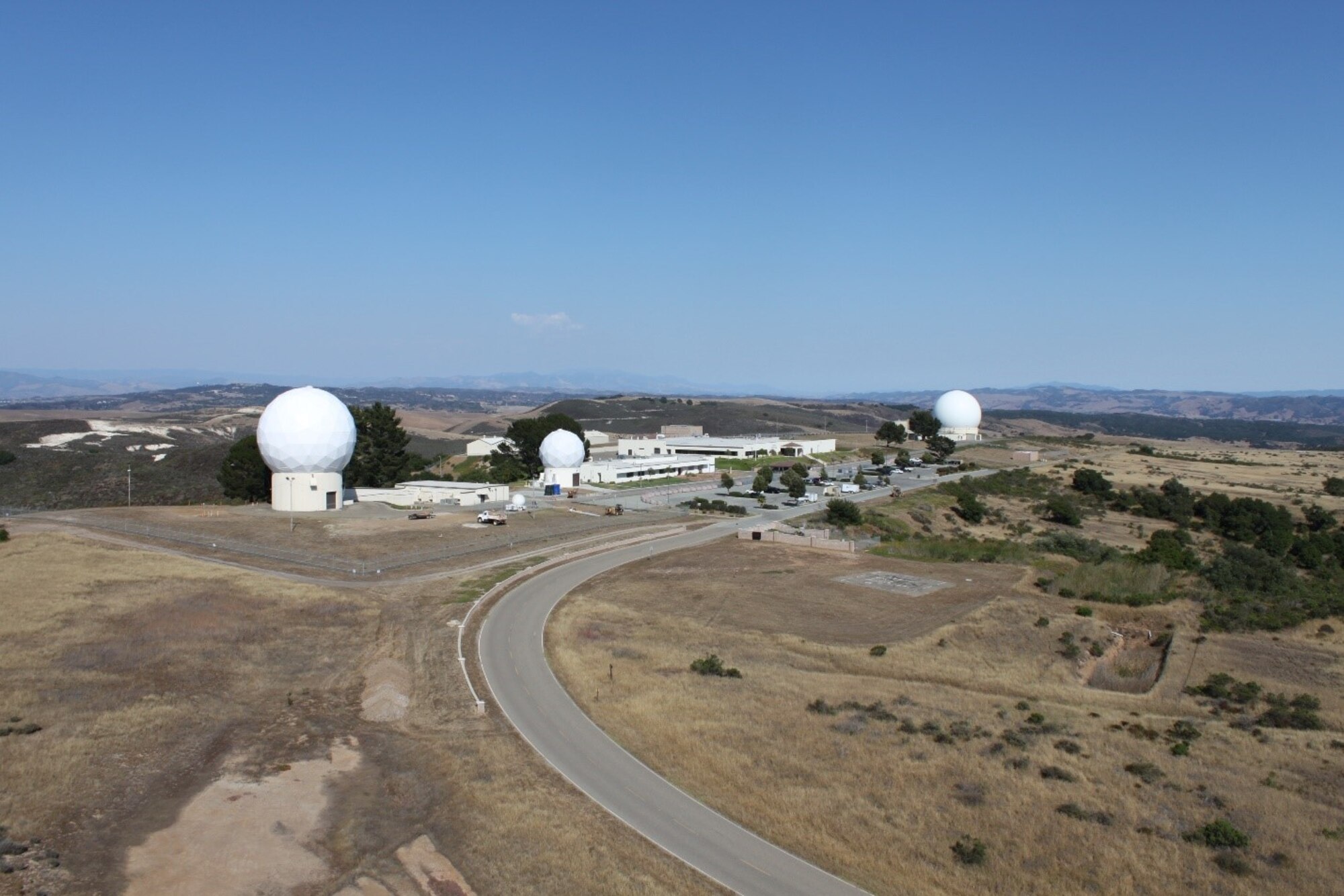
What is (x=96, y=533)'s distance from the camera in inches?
2356

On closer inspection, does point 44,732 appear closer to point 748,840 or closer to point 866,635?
point 748,840

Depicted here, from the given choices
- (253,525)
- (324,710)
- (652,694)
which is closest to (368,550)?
(253,525)

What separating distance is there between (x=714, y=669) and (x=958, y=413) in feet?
424

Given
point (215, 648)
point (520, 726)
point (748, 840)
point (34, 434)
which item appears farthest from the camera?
point (34, 434)

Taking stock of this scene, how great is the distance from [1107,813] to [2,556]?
5848 cm

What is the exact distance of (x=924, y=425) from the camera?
140 metres

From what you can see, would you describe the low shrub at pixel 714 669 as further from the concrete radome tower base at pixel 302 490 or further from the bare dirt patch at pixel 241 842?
the concrete radome tower base at pixel 302 490

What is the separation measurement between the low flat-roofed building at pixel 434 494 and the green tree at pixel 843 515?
31445mm

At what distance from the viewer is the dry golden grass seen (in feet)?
67.7

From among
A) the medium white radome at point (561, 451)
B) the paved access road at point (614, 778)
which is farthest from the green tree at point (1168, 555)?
the medium white radome at point (561, 451)

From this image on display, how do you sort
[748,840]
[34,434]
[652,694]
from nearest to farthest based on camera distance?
[748,840] → [652,694] → [34,434]

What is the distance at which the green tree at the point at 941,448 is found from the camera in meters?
119

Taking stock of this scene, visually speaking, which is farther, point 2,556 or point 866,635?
point 2,556

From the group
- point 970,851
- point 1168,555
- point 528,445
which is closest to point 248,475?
point 528,445
